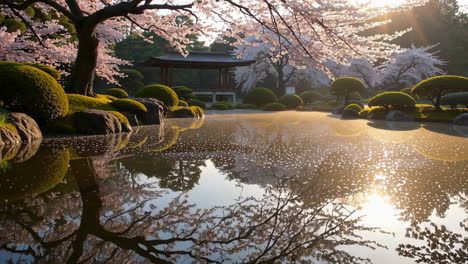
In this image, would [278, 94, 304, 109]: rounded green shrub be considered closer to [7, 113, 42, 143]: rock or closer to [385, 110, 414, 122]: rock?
[385, 110, 414, 122]: rock

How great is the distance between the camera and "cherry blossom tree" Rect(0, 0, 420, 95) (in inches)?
193

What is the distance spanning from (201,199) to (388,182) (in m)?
2.19

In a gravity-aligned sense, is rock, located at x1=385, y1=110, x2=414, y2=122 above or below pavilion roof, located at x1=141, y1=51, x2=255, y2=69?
below

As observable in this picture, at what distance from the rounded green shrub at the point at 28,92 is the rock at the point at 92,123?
0.60 meters

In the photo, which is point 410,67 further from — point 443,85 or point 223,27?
point 223,27

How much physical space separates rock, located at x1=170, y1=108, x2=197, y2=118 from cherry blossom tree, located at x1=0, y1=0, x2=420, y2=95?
371 cm

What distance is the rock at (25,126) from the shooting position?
643 cm

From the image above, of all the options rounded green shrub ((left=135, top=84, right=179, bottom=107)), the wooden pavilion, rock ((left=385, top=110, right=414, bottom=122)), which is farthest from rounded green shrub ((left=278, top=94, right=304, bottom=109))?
rock ((left=385, top=110, right=414, bottom=122))

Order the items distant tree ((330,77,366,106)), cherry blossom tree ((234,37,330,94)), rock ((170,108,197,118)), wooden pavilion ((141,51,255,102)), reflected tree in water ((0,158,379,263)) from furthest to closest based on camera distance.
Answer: cherry blossom tree ((234,37,330,94))
wooden pavilion ((141,51,255,102))
distant tree ((330,77,366,106))
rock ((170,108,197,118))
reflected tree in water ((0,158,379,263))

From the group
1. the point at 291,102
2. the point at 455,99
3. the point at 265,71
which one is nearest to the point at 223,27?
the point at 455,99

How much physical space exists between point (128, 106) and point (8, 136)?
4.89m

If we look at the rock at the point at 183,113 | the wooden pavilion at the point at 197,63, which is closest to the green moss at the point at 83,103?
the rock at the point at 183,113

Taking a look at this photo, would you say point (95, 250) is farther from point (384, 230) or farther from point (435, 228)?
point (435, 228)

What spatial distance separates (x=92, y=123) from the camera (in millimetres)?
7805
